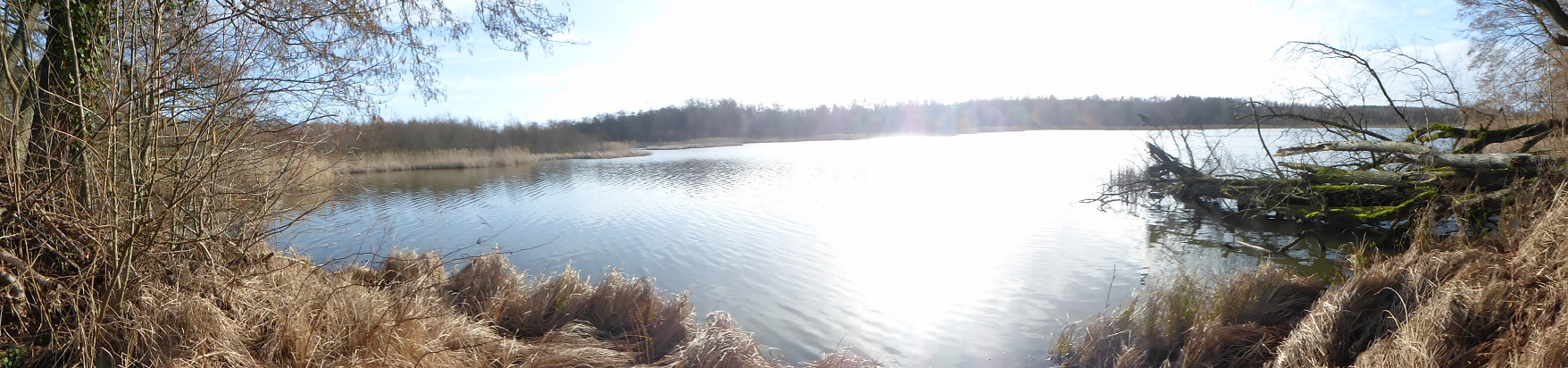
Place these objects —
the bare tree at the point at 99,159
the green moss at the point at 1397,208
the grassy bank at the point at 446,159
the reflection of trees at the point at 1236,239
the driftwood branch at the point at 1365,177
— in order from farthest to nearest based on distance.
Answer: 1. the grassy bank at the point at 446,159
2. the reflection of trees at the point at 1236,239
3. the driftwood branch at the point at 1365,177
4. the green moss at the point at 1397,208
5. the bare tree at the point at 99,159

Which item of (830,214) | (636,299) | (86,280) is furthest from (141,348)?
(830,214)

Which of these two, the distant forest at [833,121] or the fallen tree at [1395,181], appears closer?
the fallen tree at [1395,181]

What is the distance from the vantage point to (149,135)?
303cm

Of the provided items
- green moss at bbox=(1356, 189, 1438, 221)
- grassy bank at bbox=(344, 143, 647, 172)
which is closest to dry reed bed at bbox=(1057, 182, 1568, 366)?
green moss at bbox=(1356, 189, 1438, 221)

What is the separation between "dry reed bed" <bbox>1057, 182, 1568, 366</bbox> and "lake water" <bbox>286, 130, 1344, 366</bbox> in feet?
2.05

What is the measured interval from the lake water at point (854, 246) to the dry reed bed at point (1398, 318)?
0.62 metres

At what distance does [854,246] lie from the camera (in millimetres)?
8938

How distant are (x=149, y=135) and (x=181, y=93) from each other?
3.69 ft

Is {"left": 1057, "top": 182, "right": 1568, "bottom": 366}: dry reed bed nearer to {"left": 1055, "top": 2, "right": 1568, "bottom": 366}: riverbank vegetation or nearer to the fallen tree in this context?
{"left": 1055, "top": 2, "right": 1568, "bottom": 366}: riverbank vegetation

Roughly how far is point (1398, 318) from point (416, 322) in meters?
5.40

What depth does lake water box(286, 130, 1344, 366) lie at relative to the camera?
552cm

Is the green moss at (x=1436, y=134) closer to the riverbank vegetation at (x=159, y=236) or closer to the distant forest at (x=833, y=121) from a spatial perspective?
the riverbank vegetation at (x=159, y=236)

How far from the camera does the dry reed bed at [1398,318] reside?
3068 mm

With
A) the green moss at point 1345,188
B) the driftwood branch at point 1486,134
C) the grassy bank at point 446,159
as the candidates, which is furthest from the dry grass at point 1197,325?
the grassy bank at point 446,159
